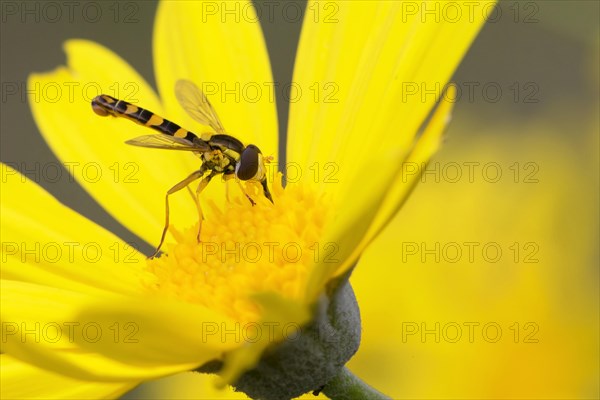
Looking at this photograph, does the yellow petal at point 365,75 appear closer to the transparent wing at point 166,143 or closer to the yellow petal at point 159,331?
the transparent wing at point 166,143

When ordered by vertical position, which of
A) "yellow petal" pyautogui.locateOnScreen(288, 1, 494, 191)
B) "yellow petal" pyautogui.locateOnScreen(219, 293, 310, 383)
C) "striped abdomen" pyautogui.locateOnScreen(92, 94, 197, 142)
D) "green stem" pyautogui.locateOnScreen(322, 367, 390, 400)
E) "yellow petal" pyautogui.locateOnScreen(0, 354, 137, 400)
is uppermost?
"yellow petal" pyautogui.locateOnScreen(288, 1, 494, 191)

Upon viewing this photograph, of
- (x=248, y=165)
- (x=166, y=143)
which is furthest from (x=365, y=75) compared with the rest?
(x=166, y=143)

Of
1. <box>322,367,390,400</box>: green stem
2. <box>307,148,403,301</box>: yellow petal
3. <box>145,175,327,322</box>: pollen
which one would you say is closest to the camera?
<box>307,148,403,301</box>: yellow petal

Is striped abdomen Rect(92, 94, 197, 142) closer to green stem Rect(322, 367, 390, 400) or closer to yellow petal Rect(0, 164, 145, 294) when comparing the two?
yellow petal Rect(0, 164, 145, 294)

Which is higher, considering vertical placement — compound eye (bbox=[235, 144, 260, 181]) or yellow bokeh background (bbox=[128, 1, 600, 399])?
yellow bokeh background (bbox=[128, 1, 600, 399])

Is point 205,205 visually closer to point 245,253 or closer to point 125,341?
point 245,253

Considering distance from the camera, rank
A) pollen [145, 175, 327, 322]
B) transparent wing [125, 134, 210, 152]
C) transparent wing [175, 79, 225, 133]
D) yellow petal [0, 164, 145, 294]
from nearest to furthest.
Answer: pollen [145, 175, 327, 322], yellow petal [0, 164, 145, 294], transparent wing [125, 134, 210, 152], transparent wing [175, 79, 225, 133]

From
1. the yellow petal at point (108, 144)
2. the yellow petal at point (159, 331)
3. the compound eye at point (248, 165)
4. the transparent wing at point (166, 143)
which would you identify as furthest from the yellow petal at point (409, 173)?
the yellow petal at point (108, 144)

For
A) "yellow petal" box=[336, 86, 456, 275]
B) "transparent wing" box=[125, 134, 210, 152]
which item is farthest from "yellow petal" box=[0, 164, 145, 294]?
"yellow petal" box=[336, 86, 456, 275]
